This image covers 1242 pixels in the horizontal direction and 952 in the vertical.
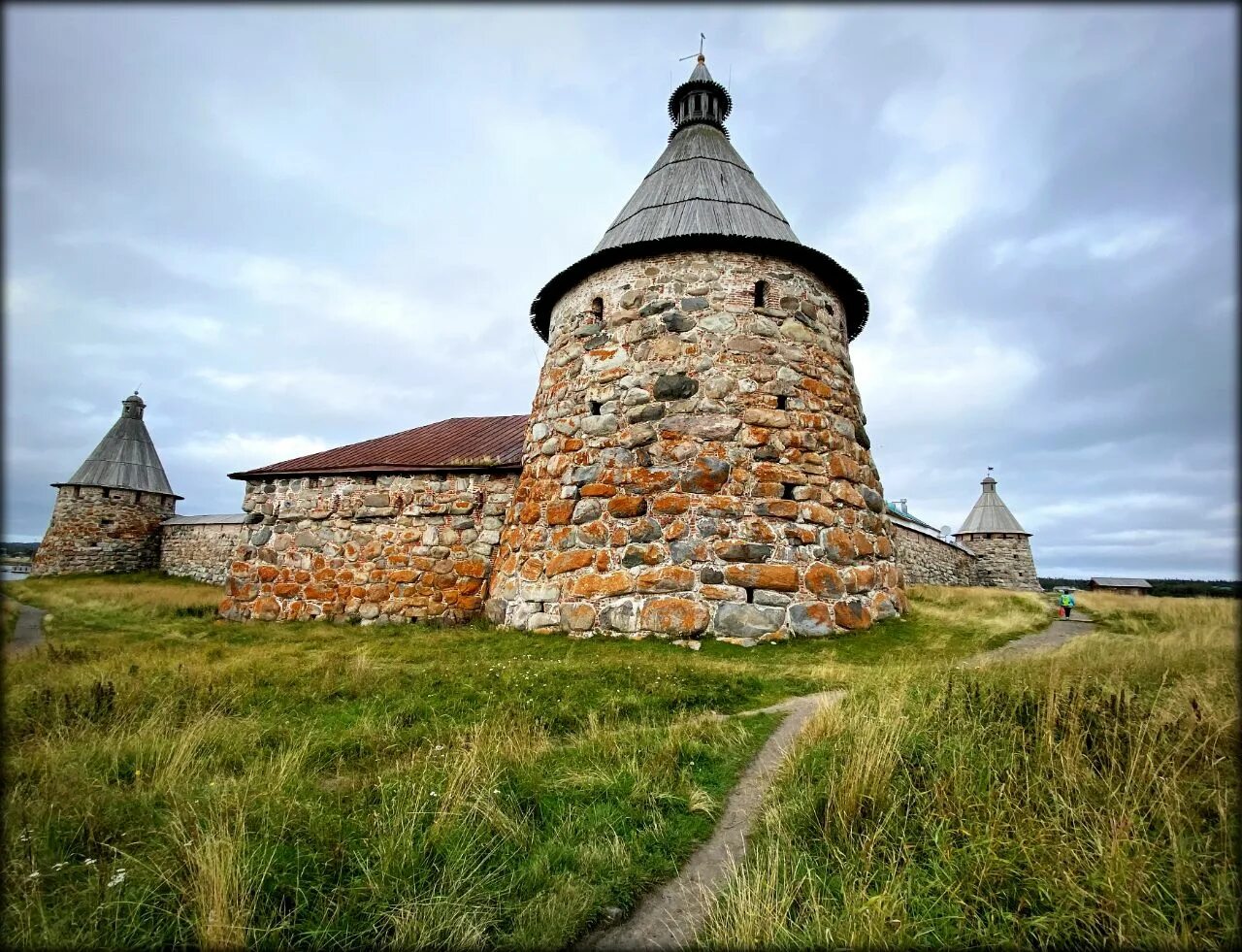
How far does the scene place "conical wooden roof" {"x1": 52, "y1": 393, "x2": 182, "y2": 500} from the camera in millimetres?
25266

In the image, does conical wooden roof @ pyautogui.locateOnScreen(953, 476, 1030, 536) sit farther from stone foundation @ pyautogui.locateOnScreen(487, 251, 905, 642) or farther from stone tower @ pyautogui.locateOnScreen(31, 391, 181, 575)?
stone tower @ pyautogui.locateOnScreen(31, 391, 181, 575)

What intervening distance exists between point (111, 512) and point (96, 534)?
1026 mm

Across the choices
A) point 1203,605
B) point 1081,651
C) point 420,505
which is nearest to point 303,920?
point 1081,651

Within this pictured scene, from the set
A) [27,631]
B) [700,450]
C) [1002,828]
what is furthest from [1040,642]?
[27,631]

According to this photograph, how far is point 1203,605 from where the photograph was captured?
10.2 m

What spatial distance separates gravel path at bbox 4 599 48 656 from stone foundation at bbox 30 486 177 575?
1161 cm

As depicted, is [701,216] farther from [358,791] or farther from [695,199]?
[358,791]

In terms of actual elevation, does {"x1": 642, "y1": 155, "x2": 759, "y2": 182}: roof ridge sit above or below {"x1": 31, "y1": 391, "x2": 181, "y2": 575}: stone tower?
above

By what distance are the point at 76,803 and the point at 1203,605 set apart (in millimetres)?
14991

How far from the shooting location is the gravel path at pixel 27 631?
8.07m

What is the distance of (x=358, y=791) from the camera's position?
111 inches

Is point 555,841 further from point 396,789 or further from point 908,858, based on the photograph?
point 908,858

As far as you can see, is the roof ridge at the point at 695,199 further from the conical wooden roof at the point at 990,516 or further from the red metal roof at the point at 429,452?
the conical wooden roof at the point at 990,516

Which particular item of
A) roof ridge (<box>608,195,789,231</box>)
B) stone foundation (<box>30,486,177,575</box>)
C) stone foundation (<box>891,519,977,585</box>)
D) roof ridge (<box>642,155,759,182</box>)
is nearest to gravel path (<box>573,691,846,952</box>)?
roof ridge (<box>608,195,789,231</box>)
